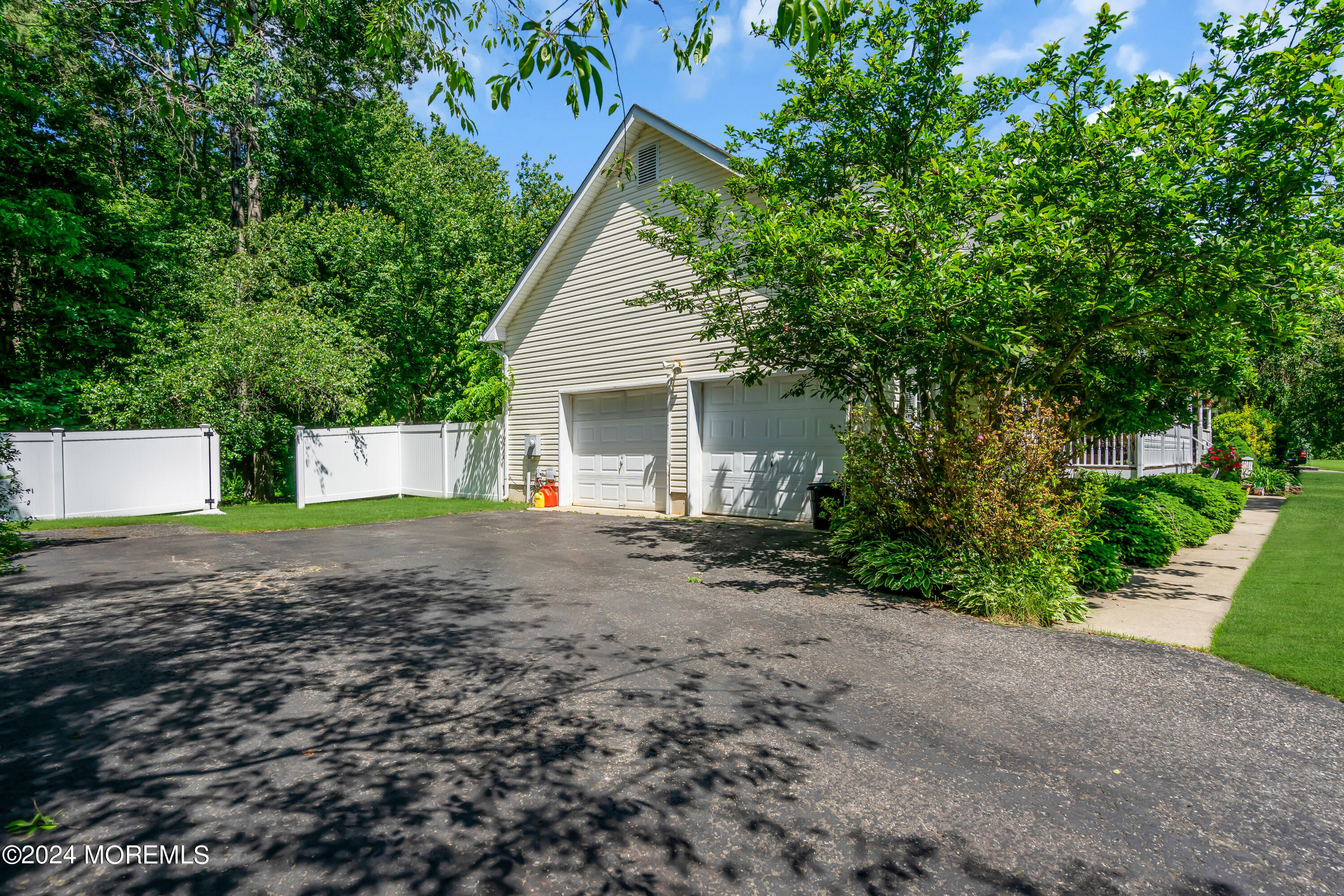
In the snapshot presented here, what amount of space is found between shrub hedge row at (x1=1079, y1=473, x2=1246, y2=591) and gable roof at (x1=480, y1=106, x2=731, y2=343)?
7.79m

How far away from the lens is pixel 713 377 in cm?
1223

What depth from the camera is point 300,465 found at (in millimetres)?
16031

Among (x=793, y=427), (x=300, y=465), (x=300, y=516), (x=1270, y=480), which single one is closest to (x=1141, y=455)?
(x=793, y=427)

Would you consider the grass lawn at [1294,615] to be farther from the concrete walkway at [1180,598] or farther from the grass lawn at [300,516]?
the grass lawn at [300,516]

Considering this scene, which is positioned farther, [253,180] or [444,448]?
[253,180]

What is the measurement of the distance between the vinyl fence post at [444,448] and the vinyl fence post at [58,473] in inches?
285

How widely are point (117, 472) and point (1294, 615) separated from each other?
18186 mm

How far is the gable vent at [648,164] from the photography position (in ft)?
43.5

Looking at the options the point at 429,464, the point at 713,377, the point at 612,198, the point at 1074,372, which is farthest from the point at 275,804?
the point at 429,464

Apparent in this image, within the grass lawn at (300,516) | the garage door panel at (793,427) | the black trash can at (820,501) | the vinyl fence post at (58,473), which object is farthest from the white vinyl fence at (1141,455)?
the vinyl fence post at (58,473)

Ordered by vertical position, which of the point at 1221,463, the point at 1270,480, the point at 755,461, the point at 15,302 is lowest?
the point at 1270,480

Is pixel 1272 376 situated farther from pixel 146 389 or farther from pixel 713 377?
pixel 146 389

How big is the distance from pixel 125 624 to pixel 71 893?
13.6 feet

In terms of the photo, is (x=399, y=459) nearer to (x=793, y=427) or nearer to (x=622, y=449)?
(x=622, y=449)
